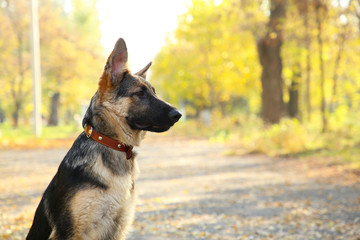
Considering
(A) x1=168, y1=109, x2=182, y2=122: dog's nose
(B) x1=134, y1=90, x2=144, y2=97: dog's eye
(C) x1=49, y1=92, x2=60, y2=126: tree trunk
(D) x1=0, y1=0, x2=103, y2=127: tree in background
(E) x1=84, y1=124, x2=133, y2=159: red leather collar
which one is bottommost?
(C) x1=49, y1=92, x2=60, y2=126: tree trunk

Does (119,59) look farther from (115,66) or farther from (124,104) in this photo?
(124,104)

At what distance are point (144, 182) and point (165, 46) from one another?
3188 centimetres

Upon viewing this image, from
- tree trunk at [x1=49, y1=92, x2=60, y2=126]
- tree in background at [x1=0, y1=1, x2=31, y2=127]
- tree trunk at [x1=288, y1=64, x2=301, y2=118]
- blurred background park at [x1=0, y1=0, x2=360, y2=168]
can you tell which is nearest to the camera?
blurred background park at [x1=0, y1=0, x2=360, y2=168]

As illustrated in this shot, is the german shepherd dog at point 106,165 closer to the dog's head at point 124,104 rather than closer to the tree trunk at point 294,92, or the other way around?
the dog's head at point 124,104

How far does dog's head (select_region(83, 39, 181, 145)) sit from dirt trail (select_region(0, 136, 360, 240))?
103 inches

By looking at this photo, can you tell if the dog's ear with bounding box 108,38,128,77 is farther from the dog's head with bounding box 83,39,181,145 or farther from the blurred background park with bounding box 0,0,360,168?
the blurred background park with bounding box 0,0,360,168

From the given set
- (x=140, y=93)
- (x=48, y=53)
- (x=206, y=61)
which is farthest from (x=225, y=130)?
(x=140, y=93)

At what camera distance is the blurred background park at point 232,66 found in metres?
16.8

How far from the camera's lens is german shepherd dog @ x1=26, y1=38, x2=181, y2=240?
3332 mm

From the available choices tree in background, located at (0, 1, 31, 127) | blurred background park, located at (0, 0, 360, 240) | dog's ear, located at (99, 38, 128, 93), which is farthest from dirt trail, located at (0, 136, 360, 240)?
tree in background, located at (0, 1, 31, 127)

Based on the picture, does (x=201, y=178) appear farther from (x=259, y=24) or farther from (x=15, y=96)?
(x=15, y=96)

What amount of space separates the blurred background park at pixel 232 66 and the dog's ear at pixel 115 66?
10.5m

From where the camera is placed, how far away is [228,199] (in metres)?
8.47

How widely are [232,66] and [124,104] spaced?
1192 inches
